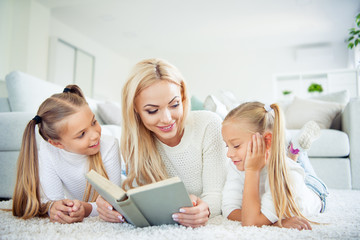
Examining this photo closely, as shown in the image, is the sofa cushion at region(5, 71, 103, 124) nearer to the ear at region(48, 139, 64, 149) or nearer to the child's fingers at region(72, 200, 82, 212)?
the ear at region(48, 139, 64, 149)

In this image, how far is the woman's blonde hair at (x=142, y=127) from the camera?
45.8 inches

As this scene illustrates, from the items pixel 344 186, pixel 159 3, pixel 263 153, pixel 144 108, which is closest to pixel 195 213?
pixel 263 153

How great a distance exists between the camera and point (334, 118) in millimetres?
2703

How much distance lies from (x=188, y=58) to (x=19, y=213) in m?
7.04

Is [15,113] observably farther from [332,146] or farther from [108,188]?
[332,146]

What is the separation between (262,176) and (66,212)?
76 centimetres

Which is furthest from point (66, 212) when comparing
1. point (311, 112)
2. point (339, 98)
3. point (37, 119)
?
point (339, 98)

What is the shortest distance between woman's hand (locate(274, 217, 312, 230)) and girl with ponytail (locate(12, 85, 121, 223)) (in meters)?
0.74

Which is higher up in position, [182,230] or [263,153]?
[263,153]

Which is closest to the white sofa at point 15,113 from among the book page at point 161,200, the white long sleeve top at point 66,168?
the white long sleeve top at point 66,168

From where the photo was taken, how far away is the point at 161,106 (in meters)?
1.14

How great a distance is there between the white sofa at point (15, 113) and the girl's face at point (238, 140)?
129 centimetres

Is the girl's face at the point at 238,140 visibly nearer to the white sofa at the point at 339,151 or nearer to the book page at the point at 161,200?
the book page at the point at 161,200

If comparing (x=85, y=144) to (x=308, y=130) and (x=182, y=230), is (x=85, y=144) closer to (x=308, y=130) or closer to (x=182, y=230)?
(x=182, y=230)
